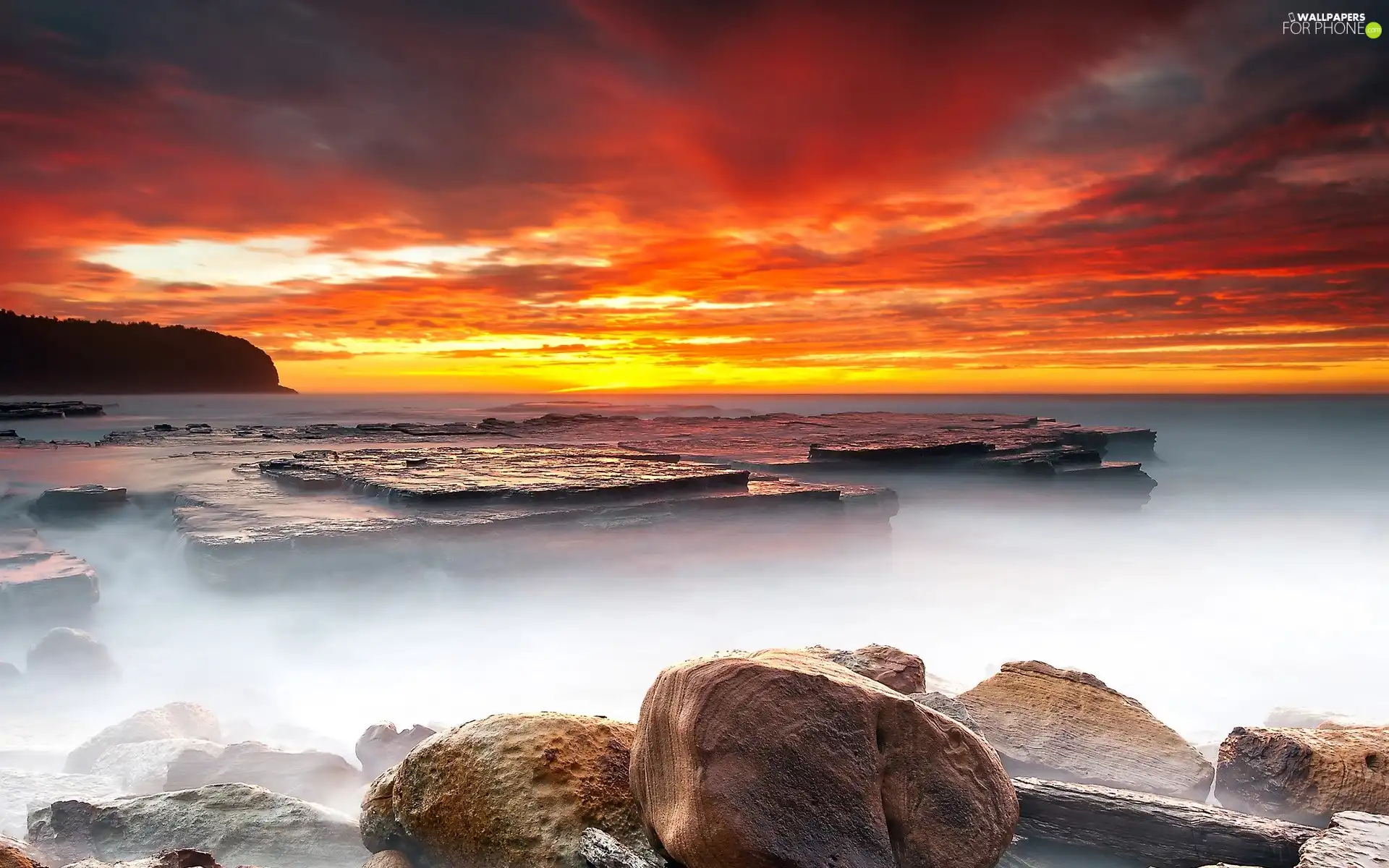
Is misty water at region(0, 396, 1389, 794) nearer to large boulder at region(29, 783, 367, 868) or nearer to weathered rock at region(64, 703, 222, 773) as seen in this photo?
weathered rock at region(64, 703, 222, 773)

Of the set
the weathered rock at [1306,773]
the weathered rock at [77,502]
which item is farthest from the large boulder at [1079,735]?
the weathered rock at [77,502]

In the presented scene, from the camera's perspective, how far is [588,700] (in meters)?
5.89

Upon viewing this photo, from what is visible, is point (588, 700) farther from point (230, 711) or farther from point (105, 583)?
point (105, 583)

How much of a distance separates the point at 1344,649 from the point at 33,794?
10.8 m

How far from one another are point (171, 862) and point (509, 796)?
3.52ft

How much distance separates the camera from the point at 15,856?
2.47 m

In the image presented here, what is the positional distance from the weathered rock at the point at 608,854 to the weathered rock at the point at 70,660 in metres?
5.46

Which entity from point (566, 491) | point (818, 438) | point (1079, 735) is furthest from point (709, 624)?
point (818, 438)

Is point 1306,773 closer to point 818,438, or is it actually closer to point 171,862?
point 171,862

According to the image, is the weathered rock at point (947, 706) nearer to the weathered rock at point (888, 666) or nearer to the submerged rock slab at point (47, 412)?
the weathered rock at point (888, 666)

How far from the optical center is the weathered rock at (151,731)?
444 centimetres

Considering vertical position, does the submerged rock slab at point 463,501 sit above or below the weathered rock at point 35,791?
above

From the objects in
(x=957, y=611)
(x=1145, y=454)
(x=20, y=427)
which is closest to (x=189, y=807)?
(x=957, y=611)

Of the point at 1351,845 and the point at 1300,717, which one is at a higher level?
the point at 1351,845
